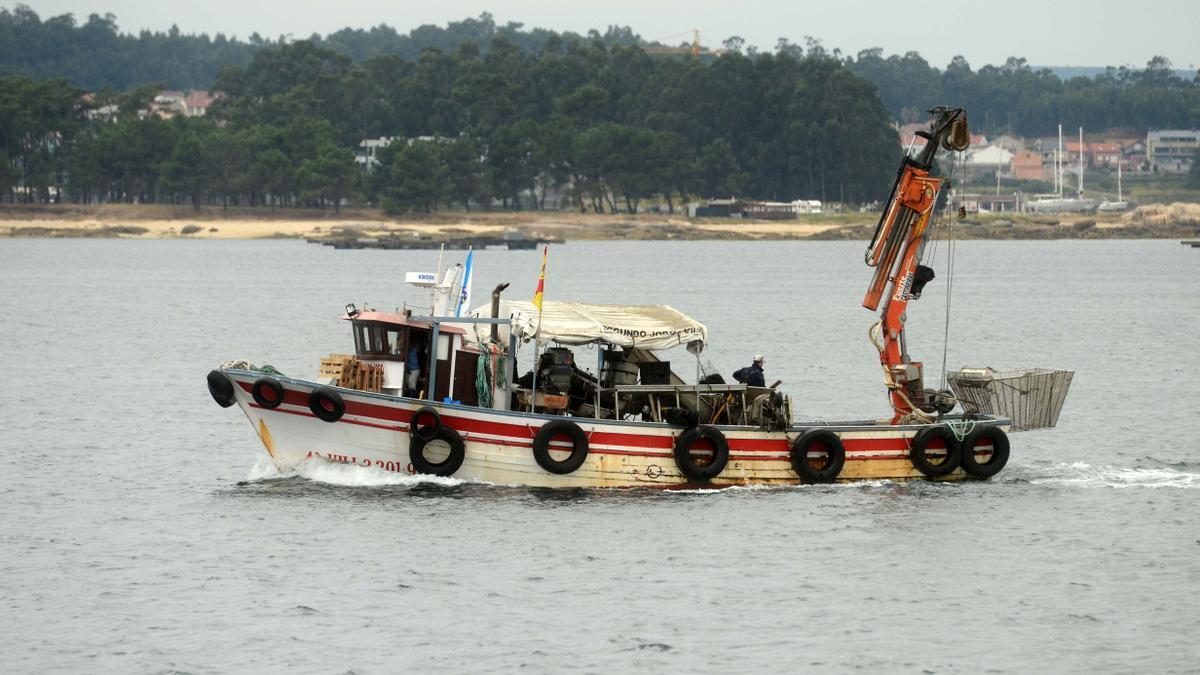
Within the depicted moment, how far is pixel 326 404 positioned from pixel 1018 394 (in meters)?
12.6

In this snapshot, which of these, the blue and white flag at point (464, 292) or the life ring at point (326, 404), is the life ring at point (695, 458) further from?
the life ring at point (326, 404)

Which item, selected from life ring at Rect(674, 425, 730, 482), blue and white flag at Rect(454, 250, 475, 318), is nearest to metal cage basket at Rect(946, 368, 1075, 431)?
life ring at Rect(674, 425, 730, 482)

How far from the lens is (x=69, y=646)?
80.9 feet

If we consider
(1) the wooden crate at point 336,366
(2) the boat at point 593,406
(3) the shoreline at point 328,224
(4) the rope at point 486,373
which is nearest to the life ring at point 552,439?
(2) the boat at point 593,406

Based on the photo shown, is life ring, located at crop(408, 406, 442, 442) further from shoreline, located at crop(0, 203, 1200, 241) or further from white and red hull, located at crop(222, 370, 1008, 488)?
shoreline, located at crop(0, 203, 1200, 241)

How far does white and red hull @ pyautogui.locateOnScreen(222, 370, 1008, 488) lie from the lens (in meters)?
31.5

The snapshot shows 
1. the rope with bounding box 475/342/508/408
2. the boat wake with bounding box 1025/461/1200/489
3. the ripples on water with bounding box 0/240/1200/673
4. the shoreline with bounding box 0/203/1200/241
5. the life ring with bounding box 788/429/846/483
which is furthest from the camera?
the shoreline with bounding box 0/203/1200/241

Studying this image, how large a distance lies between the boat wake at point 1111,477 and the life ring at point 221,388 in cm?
1561

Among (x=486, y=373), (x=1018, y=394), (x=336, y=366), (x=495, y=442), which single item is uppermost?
(x=336, y=366)

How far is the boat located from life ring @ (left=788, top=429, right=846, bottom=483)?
3 centimetres

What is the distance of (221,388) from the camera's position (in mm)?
31891

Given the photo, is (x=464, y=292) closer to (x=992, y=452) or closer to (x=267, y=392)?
(x=267, y=392)

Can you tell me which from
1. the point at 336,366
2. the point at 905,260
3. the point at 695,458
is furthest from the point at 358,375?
the point at 905,260

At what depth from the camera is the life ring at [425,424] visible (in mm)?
31391
